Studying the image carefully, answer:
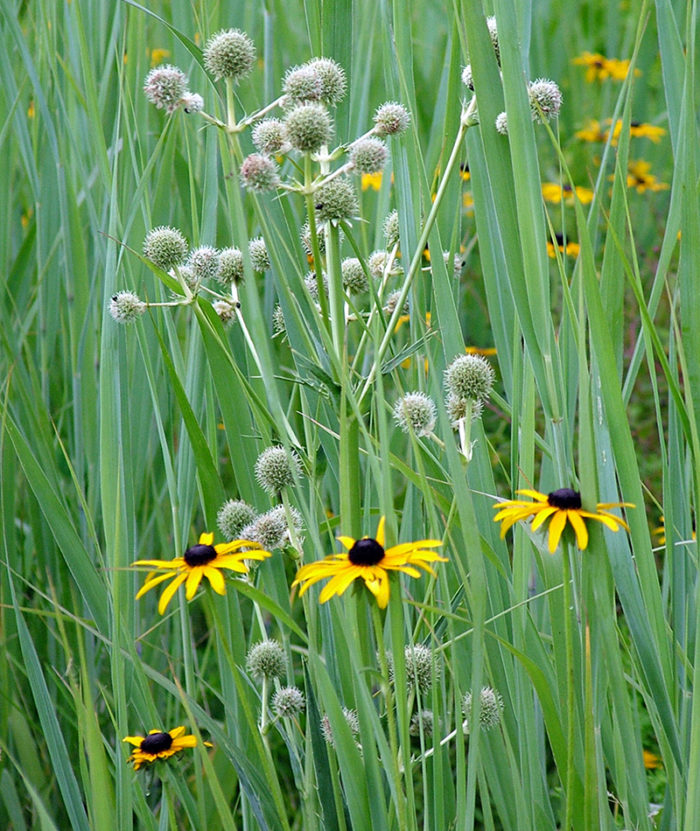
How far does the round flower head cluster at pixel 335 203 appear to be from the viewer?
113 cm

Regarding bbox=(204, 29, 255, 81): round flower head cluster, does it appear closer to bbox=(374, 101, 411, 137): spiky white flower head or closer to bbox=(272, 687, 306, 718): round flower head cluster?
bbox=(374, 101, 411, 137): spiky white flower head

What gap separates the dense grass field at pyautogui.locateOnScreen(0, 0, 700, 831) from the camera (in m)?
1.03

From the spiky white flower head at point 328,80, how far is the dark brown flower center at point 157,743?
0.81 metres

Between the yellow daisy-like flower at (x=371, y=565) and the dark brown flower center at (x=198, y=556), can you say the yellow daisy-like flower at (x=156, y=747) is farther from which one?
the yellow daisy-like flower at (x=371, y=565)

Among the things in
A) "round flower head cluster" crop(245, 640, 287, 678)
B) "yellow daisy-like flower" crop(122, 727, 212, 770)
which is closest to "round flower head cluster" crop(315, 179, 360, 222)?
"round flower head cluster" crop(245, 640, 287, 678)

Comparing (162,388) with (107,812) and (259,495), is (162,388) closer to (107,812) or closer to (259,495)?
(259,495)

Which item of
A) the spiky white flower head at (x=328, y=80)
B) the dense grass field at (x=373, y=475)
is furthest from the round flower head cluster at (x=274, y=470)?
the spiky white flower head at (x=328, y=80)

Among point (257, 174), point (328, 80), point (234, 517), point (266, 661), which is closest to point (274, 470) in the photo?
point (234, 517)

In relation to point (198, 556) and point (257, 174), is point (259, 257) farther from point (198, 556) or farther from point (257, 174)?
point (198, 556)

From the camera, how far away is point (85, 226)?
226 centimetres

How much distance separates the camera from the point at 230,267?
1.32 metres

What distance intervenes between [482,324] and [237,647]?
2324 mm

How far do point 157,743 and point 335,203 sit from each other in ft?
2.30

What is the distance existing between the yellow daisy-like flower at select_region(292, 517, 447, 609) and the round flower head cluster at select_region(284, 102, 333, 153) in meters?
0.43
